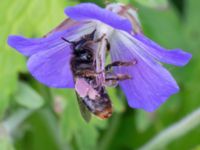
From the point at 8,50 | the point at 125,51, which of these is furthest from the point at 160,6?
the point at 8,50

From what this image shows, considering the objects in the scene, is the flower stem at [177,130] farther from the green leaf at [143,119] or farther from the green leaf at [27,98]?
the green leaf at [27,98]

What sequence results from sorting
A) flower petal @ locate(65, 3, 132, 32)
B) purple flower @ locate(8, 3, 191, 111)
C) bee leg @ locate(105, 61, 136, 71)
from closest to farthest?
Answer: flower petal @ locate(65, 3, 132, 32)
purple flower @ locate(8, 3, 191, 111)
bee leg @ locate(105, 61, 136, 71)

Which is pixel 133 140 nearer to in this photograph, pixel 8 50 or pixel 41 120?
pixel 41 120

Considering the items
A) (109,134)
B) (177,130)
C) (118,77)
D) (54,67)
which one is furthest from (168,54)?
(109,134)

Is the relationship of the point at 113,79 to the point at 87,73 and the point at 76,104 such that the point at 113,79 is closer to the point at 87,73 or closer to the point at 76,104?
the point at 87,73

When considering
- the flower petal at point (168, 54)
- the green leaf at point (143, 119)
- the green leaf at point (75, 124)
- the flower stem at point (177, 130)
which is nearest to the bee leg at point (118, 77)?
the flower petal at point (168, 54)

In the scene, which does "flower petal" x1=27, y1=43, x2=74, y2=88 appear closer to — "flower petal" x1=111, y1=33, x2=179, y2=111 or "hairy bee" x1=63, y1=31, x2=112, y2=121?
"hairy bee" x1=63, y1=31, x2=112, y2=121

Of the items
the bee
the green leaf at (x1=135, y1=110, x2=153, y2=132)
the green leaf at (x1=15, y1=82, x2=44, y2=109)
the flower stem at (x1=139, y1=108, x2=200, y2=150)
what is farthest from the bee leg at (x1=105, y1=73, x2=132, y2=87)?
the green leaf at (x1=135, y1=110, x2=153, y2=132)
